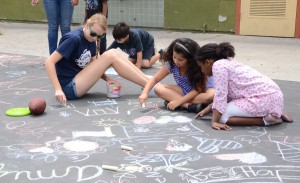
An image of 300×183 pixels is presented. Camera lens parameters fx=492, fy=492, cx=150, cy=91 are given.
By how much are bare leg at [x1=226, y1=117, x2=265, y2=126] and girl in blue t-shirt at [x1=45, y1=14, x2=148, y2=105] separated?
3.63ft

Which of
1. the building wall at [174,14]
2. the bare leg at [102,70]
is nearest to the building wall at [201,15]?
the building wall at [174,14]

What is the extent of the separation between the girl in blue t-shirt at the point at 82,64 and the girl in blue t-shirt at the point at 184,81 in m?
0.38

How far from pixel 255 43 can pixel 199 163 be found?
17.4 ft

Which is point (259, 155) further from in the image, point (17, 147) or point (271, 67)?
point (271, 67)

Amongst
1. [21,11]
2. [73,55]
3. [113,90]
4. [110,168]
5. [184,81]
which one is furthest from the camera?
[21,11]

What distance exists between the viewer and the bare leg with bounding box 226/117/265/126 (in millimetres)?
3643

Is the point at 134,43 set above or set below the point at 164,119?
above

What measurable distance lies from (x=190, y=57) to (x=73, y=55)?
1120 mm

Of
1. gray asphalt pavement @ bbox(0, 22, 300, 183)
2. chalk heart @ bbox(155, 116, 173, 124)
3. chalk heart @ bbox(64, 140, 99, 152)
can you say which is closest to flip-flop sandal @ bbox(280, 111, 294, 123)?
gray asphalt pavement @ bbox(0, 22, 300, 183)

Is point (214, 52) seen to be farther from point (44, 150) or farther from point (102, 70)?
point (44, 150)

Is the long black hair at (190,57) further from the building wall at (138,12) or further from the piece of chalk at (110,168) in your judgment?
the building wall at (138,12)

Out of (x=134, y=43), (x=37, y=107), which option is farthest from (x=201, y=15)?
(x=37, y=107)

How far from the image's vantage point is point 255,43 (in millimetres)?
7918

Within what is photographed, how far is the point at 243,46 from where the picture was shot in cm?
763
